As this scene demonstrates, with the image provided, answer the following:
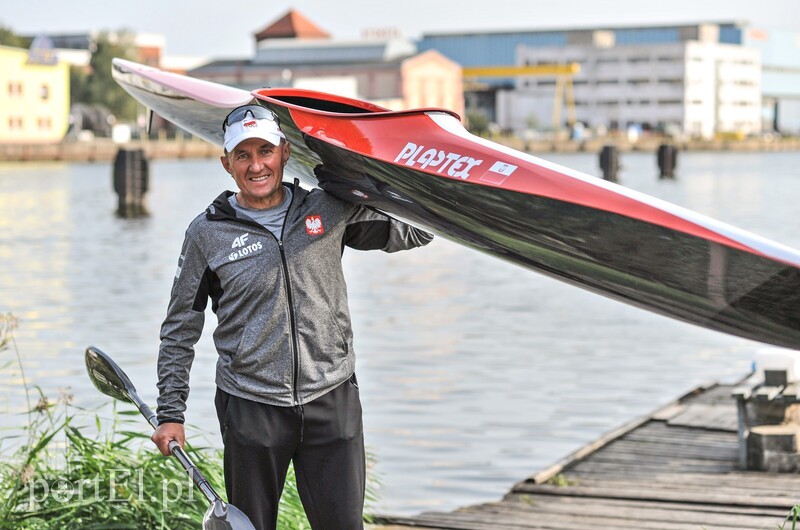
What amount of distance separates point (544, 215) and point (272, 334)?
3.47 feet

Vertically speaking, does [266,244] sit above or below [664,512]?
above

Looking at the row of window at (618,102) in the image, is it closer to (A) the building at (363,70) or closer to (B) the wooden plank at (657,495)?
(A) the building at (363,70)

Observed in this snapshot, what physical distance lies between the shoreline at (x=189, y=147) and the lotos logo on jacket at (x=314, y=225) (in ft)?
142

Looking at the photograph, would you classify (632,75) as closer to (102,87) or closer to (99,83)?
(102,87)

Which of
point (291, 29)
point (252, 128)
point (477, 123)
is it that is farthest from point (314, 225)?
point (291, 29)

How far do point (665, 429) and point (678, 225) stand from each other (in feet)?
18.9

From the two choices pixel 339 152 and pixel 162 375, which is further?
pixel 339 152

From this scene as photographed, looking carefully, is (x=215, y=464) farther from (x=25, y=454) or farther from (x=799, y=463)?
(x=799, y=463)

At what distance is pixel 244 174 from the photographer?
13.7 feet

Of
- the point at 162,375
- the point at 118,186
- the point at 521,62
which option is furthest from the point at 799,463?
the point at 521,62

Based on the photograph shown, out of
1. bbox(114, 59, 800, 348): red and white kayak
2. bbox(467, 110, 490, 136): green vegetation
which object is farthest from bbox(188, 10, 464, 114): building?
bbox(114, 59, 800, 348): red and white kayak

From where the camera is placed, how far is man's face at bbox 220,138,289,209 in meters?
4.16

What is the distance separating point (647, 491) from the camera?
762 centimetres

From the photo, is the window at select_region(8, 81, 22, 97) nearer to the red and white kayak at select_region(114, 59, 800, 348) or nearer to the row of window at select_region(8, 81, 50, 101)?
the row of window at select_region(8, 81, 50, 101)
